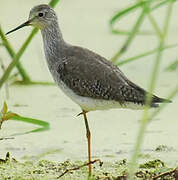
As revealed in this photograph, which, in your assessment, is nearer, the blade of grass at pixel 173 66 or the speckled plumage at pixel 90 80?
the speckled plumage at pixel 90 80

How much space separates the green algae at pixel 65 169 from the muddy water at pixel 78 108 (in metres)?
0.16

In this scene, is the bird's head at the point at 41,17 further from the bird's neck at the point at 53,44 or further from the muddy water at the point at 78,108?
the muddy water at the point at 78,108

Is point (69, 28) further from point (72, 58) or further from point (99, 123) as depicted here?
point (72, 58)

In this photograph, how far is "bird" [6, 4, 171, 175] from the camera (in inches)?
171

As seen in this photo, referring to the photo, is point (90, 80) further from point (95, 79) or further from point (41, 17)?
point (41, 17)

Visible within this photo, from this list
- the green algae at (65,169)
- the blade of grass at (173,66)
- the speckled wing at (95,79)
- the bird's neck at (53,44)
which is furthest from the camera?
the blade of grass at (173,66)

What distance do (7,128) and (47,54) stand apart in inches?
28.0

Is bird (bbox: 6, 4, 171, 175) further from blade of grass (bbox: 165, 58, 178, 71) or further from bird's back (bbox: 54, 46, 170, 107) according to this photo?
blade of grass (bbox: 165, 58, 178, 71)

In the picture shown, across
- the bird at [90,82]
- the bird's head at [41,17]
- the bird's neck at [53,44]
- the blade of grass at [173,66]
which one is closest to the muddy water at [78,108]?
the blade of grass at [173,66]

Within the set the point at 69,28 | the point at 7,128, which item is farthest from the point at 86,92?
the point at 69,28

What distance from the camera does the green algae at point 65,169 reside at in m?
4.11

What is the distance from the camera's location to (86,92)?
443 cm

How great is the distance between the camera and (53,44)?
4.70 metres

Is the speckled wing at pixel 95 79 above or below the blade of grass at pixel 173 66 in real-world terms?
below
